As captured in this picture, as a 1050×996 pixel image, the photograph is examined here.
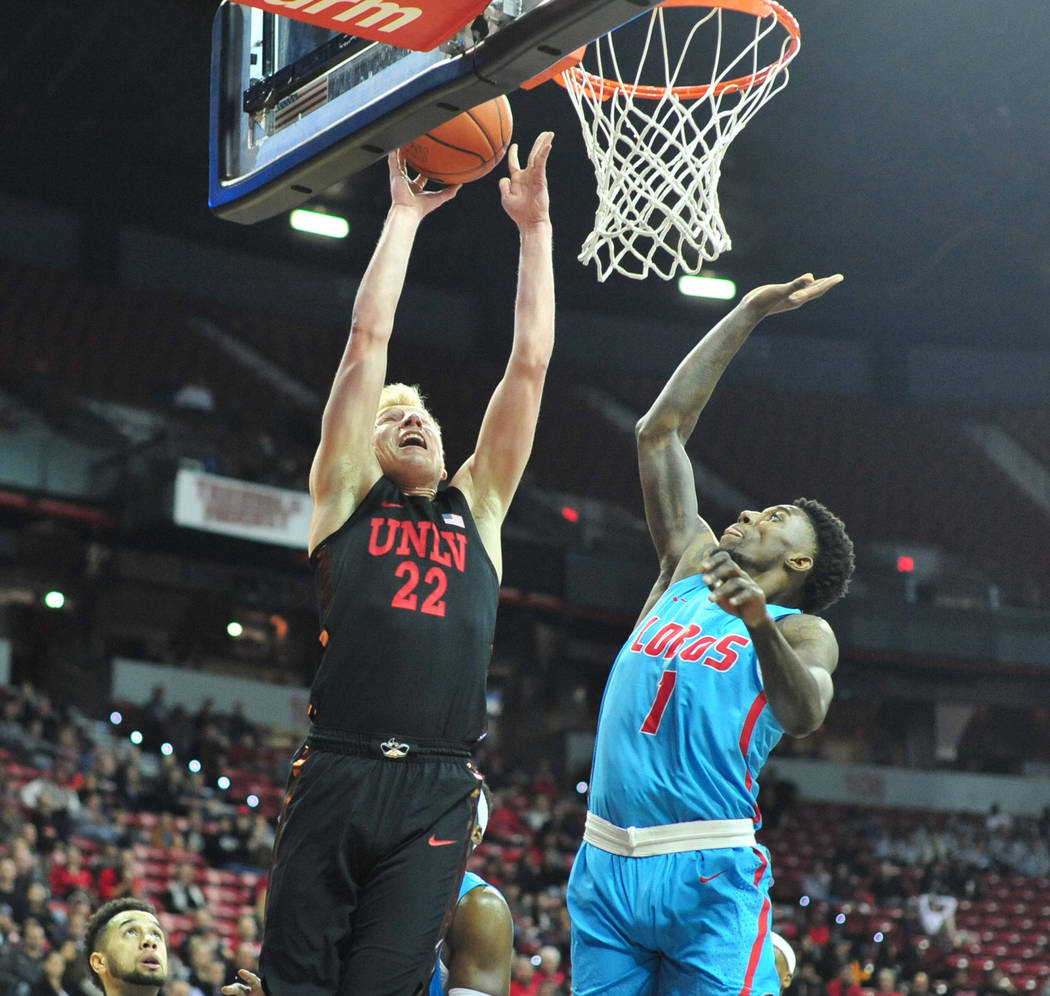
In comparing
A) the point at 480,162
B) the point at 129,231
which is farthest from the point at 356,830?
the point at 129,231

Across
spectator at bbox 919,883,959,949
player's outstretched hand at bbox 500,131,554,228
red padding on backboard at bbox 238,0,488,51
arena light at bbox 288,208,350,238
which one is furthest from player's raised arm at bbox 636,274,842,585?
arena light at bbox 288,208,350,238

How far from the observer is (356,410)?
355 centimetres

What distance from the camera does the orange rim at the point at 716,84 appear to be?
5379mm

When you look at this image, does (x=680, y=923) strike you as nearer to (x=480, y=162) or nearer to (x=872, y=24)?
(x=480, y=162)

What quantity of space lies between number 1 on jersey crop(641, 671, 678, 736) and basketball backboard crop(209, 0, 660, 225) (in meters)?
1.51

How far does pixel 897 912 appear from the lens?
1792 cm

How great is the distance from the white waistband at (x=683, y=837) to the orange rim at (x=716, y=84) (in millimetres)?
2653

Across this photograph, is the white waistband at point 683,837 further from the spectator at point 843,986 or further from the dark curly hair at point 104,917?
the spectator at point 843,986

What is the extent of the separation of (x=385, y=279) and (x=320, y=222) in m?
17.5

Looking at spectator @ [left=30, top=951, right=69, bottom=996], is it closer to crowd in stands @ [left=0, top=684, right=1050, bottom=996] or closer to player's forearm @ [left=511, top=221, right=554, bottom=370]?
crowd in stands @ [left=0, top=684, right=1050, bottom=996]

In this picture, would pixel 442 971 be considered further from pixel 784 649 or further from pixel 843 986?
pixel 843 986

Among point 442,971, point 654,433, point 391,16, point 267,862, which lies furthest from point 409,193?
point 267,862

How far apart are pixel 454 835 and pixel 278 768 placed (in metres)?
14.8

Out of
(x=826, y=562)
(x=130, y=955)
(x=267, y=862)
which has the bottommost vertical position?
(x=267, y=862)
